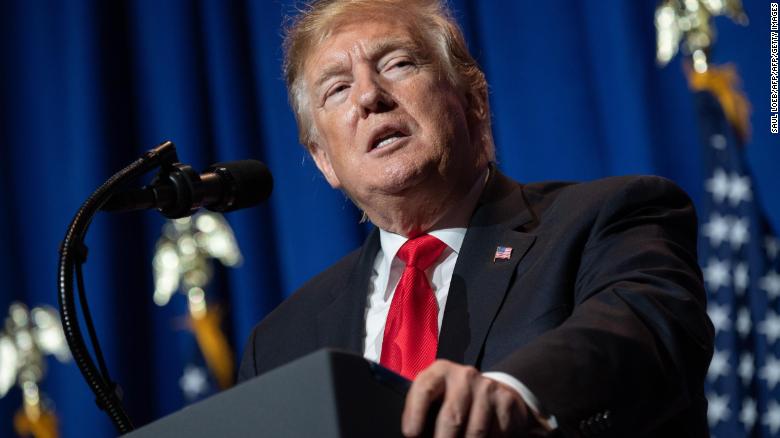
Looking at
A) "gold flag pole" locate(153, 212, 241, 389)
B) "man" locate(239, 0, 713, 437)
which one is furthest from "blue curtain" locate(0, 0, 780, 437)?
"man" locate(239, 0, 713, 437)

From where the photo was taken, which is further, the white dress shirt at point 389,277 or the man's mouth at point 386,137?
the man's mouth at point 386,137

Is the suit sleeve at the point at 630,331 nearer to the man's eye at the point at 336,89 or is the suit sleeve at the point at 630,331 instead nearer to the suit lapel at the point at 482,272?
the suit lapel at the point at 482,272

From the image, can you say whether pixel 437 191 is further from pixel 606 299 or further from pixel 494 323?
pixel 606 299

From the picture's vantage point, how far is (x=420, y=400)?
0.96m

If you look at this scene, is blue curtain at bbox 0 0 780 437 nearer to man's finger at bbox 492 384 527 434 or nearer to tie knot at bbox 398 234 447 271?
tie knot at bbox 398 234 447 271

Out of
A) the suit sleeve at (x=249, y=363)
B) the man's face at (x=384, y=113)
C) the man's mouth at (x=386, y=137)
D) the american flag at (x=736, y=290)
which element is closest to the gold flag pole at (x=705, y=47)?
the american flag at (x=736, y=290)

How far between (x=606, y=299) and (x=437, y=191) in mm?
717

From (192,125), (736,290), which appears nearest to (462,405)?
(736,290)

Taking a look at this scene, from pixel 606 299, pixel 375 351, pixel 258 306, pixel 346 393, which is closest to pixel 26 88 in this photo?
pixel 258 306

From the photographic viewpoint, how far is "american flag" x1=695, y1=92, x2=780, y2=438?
2.64m

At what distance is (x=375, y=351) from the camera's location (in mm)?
1938

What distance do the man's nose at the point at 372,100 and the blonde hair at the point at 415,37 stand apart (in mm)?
199

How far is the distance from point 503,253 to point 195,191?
62 cm

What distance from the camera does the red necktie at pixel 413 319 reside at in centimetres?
178
